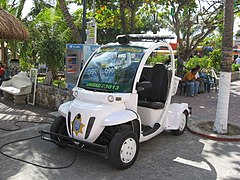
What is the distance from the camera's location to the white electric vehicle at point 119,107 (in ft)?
13.3

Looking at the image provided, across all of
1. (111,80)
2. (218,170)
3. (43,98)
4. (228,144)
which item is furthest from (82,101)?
(43,98)

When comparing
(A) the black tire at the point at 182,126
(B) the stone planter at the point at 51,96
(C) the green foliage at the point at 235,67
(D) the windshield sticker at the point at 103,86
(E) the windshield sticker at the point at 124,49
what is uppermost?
(C) the green foliage at the point at 235,67

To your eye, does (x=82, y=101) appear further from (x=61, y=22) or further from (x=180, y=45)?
(x=180, y=45)

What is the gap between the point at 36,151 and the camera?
468 cm

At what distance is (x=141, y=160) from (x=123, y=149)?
60 cm

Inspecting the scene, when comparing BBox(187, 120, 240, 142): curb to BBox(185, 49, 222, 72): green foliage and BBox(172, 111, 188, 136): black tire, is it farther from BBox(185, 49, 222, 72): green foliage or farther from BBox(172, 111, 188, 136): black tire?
BBox(185, 49, 222, 72): green foliage

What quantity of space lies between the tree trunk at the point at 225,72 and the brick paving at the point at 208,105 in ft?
4.47

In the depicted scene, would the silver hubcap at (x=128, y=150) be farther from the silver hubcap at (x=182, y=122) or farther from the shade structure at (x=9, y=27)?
the shade structure at (x=9, y=27)

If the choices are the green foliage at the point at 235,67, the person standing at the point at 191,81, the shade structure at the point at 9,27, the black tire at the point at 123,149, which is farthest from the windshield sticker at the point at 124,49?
the green foliage at the point at 235,67

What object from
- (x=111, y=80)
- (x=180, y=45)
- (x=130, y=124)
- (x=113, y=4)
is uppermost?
(x=113, y=4)

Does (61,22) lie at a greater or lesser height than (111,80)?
greater

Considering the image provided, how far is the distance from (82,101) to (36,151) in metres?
1.20

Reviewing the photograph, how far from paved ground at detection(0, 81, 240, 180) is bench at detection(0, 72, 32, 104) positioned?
6.34 ft

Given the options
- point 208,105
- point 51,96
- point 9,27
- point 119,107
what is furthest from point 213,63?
point 119,107
